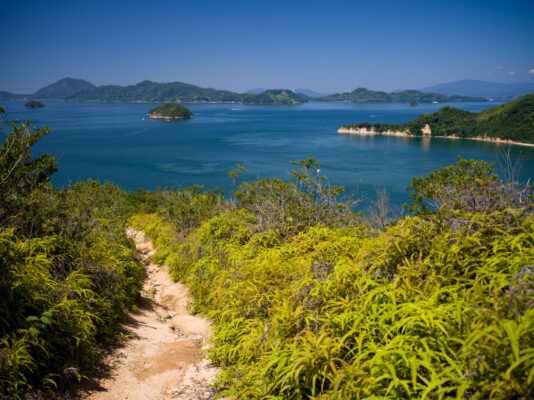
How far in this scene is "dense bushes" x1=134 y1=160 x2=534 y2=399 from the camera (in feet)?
5.42

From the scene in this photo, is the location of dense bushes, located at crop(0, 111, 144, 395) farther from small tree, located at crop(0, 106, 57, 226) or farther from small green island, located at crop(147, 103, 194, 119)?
small green island, located at crop(147, 103, 194, 119)

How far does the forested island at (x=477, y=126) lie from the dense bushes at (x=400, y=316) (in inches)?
3367

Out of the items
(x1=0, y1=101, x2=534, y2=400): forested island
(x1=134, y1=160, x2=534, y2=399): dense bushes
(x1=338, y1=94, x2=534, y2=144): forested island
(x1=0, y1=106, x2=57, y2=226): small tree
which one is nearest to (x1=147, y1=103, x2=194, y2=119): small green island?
(x1=338, y1=94, x2=534, y2=144): forested island

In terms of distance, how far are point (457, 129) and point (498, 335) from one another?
329 feet

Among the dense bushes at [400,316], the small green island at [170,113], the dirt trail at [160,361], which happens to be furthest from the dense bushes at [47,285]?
the small green island at [170,113]

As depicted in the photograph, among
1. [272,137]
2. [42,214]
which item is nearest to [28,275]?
[42,214]

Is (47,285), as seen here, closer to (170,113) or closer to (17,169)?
(17,169)

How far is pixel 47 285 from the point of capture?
11.5 ft

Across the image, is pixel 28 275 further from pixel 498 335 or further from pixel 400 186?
pixel 400 186

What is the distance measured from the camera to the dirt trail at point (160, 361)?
10.7 feet

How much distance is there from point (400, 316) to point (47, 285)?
11.9ft

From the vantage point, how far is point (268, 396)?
7.48ft

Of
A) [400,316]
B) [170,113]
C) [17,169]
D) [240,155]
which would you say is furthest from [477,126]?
[170,113]

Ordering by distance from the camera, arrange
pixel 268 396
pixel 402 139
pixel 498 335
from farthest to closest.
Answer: pixel 402 139 < pixel 268 396 < pixel 498 335
